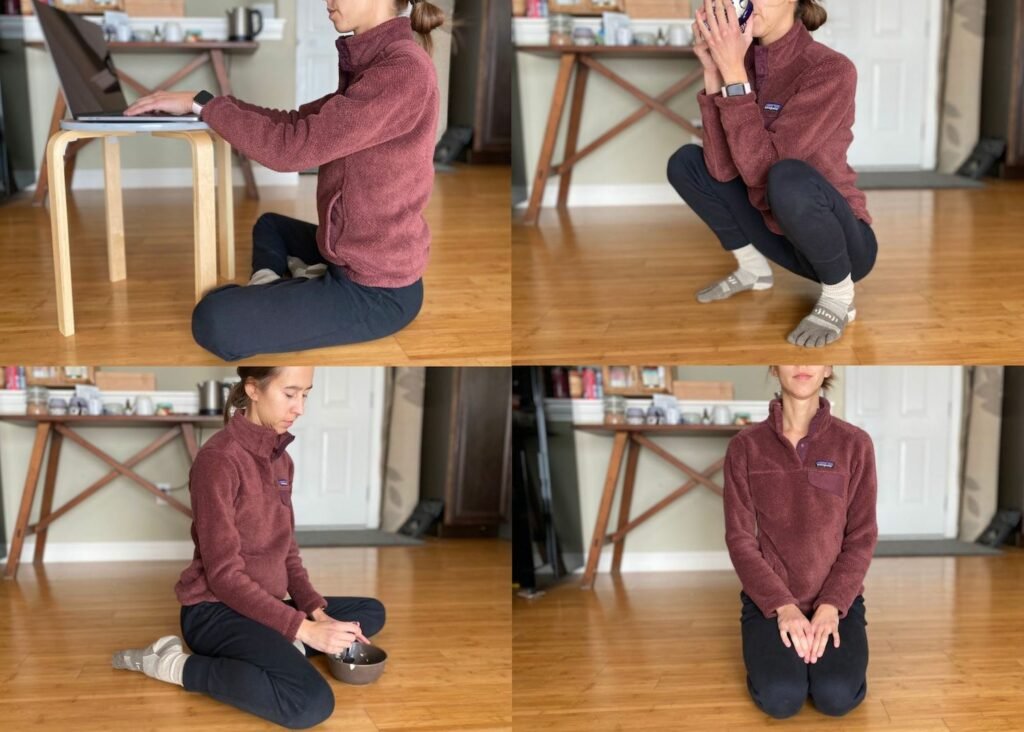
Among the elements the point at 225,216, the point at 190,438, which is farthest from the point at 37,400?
the point at 225,216

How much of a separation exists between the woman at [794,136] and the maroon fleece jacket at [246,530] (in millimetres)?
1059

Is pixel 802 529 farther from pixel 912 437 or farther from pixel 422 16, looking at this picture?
pixel 912 437

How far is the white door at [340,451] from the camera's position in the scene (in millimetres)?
3527

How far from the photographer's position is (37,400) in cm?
304

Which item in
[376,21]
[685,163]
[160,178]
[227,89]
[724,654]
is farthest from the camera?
[160,178]

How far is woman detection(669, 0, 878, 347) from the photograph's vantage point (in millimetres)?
2053

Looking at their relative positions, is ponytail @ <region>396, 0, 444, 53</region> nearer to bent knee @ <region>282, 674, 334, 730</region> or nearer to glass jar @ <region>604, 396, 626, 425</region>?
bent knee @ <region>282, 674, 334, 730</region>

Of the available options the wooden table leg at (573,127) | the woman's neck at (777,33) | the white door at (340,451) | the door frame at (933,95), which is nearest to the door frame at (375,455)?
the white door at (340,451)

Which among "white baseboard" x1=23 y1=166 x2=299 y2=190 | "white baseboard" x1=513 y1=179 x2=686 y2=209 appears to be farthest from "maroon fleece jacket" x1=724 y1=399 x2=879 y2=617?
"white baseboard" x1=23 y1=166 x2=299 y2=190

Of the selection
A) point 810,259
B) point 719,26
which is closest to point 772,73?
point 719,26

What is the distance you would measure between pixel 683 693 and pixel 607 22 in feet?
7.38

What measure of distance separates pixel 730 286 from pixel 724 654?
0.84m

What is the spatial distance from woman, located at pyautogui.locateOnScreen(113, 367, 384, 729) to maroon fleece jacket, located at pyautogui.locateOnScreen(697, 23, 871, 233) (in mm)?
952

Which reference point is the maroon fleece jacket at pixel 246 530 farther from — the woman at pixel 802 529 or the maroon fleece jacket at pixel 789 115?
the maroon fleece jacket at pixel 789 115
